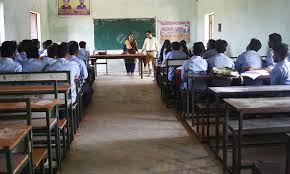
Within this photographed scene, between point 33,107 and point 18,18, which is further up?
point 18,18

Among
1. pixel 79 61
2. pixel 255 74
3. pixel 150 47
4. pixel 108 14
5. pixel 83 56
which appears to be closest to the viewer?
pixel 255 74

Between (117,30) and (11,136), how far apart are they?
9.97m

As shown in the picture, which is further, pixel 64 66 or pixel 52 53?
pixel 52 53

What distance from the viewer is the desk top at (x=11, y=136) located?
1.82 m

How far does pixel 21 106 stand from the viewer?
2.88 m

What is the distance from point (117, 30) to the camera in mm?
11734

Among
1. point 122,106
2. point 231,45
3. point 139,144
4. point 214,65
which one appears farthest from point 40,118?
point 231,45

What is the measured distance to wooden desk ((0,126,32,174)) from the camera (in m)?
1.81

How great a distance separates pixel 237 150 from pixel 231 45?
5.65m

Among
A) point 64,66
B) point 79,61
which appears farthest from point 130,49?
point 64,66

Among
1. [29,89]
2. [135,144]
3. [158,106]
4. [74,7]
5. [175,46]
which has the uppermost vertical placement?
[74,7]

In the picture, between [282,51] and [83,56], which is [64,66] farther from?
[83,56]

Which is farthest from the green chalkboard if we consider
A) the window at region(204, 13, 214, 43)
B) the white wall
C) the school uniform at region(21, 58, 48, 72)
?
the school uniform at region(21, 58, 48, 72)

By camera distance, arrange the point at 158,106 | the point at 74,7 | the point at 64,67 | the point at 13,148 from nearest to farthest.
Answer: the point at 13,148 → the point at 64,67 → the point at 158,106 → the point at 74,7
